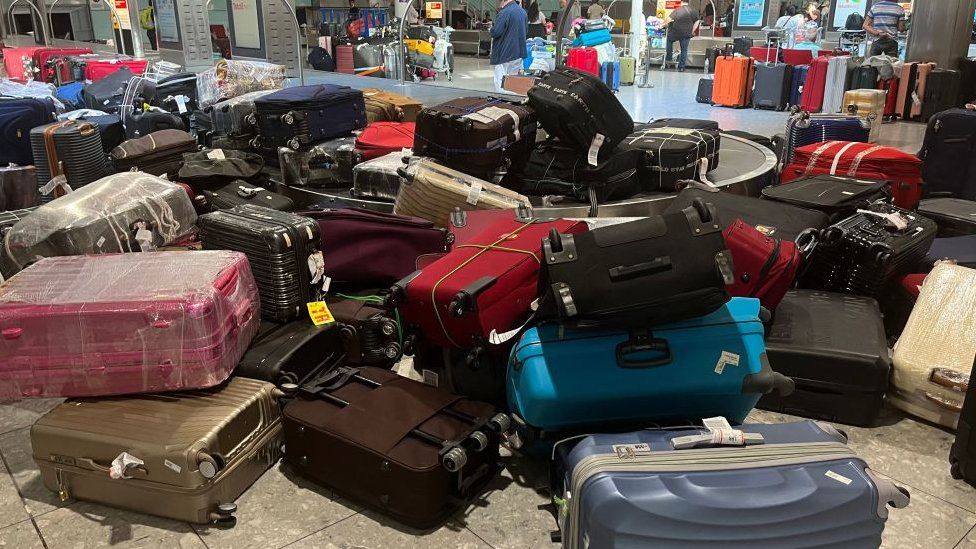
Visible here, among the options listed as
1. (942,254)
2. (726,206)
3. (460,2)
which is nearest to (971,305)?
(942,254)

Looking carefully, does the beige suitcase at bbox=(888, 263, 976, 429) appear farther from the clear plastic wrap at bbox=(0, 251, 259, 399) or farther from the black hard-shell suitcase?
the clear plastic wrap at bbox=(0, 251, 259, 399)

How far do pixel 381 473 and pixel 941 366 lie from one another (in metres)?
2.24

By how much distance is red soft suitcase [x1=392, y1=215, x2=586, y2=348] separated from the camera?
2.70 m

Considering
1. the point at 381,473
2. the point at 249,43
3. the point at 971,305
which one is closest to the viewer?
the point at 381,473

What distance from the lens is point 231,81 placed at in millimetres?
6777

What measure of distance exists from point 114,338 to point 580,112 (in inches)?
103

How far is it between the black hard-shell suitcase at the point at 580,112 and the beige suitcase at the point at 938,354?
5.84 ft

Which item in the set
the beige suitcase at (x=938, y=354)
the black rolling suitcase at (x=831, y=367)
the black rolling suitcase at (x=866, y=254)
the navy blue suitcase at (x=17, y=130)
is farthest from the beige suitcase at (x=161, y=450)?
the navy blue suitcase at (x=17, y=130)

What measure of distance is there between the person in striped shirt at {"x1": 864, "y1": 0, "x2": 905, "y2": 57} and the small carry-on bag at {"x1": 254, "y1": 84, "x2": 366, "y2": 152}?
10422mm

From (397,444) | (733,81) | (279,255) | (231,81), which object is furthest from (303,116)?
(733,81)

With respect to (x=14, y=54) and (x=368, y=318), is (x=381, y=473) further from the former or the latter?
(x=14, y=54)

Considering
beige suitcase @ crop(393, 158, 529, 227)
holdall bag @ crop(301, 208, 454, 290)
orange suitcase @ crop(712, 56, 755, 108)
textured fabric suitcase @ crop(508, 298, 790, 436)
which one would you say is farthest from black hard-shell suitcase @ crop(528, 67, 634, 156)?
orange suitcase @ crop(712, 56, 755, 108)

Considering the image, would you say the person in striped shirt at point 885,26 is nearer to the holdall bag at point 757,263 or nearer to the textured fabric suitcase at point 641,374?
the holdall bag at point 757,263

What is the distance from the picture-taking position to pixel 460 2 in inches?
838
